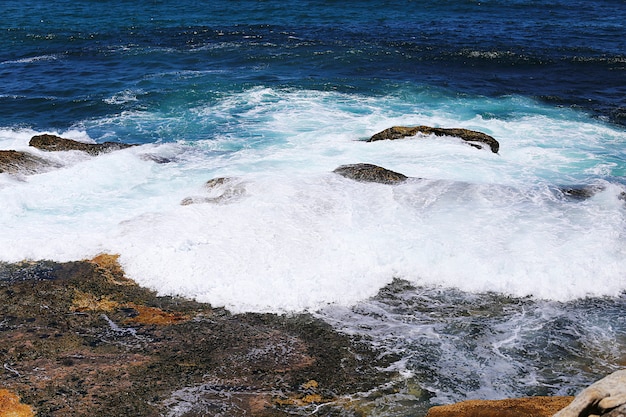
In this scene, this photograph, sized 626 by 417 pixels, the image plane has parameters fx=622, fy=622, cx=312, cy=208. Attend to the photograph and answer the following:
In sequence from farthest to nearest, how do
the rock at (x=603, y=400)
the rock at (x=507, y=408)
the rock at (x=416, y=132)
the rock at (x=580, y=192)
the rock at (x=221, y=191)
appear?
the rock at (x=416, y=132) → the rock at (x=580, y=192) → the rock at (x=221, y=191) → the rock at (x=507, y=408) → the rock at (x=603, y=400)

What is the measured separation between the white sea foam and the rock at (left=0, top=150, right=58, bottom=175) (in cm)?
64

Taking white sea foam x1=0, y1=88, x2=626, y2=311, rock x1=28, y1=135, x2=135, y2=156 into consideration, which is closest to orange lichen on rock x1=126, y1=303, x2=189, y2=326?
white sea foam x1=0, y1=88, x2=626, y2=311

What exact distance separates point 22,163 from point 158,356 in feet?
33.0

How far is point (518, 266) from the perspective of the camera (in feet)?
40.0

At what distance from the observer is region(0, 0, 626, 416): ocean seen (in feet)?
34.8

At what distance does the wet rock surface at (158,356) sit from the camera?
339 inches

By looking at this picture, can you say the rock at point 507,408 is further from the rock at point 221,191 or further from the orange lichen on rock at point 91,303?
the rock at point 221,191

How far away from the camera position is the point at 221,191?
1535 centimetres

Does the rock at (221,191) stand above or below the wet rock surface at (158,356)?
above

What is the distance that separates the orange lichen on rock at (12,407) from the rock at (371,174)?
953 centimetres

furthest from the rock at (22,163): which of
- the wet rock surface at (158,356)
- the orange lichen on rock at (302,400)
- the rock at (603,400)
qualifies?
the rock at (603,400)

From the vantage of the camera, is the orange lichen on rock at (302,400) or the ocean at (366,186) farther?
the ocean at (366,186)

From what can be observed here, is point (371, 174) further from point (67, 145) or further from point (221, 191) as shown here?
point (67, 145)

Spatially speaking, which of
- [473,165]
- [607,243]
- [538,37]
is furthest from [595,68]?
[607,243]
